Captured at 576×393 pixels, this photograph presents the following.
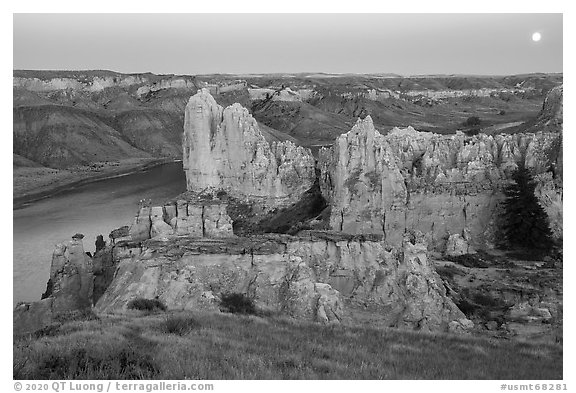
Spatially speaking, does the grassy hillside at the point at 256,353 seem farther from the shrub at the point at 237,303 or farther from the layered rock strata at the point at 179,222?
the layered rock strata at the point at 179,222

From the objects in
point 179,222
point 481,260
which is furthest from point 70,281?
point 481,260

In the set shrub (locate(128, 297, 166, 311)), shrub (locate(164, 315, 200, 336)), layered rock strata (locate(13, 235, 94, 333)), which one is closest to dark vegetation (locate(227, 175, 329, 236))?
layered rock strata (locate(13, 235, 94, 333))

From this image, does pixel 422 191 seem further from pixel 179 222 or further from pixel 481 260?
pixel 179 222

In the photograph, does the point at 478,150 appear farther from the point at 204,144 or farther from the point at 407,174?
the point at 204,144

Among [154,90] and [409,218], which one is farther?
[154,90]

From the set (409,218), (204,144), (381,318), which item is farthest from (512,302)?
(204,144)

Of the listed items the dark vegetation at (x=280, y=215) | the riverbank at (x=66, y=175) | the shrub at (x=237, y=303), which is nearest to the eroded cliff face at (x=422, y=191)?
the dark vegetation at (x=280, y=215)
